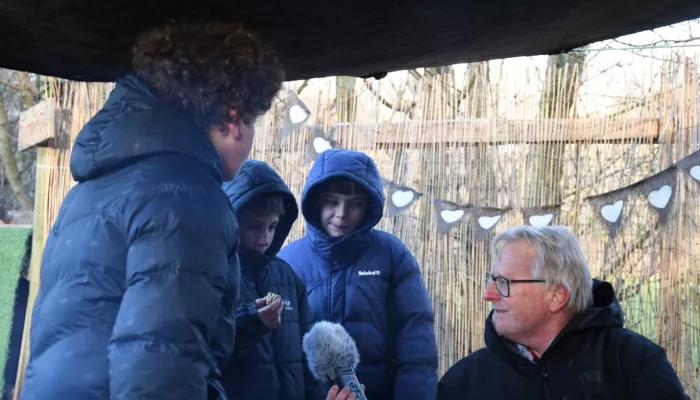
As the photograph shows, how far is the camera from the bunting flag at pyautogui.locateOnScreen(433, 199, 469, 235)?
518 cm

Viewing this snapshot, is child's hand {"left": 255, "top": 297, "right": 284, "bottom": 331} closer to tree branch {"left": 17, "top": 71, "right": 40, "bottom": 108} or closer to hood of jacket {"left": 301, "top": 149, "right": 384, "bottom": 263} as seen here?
hood of jacket {"left": 301, "top": 149, "right": 384, "bottom": 263}

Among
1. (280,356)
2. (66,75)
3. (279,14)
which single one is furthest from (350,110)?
(279,14)

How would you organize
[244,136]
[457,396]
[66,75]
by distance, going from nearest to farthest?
[244,136], [66,75], [457,396]

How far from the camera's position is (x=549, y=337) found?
2.62 metres

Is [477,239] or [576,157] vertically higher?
[576,157]

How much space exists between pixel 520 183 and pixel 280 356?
8.86 feet

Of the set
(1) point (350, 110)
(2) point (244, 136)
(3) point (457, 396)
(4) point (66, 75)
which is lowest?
(3) point (457, 396)

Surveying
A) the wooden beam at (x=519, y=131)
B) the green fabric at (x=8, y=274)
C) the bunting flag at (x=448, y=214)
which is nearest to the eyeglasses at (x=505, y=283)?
the bunting flag at (x=448, y=214)

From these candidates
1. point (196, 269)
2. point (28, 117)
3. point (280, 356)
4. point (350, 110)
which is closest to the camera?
point (196, 269)

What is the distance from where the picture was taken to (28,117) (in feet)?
19.5

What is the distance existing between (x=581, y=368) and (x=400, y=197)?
2849 mm

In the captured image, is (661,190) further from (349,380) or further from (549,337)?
(349,380)

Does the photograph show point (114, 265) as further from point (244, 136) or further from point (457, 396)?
point (457, 396)

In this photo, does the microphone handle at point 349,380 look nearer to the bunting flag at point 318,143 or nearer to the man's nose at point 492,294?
the man's nose at point 492,294
